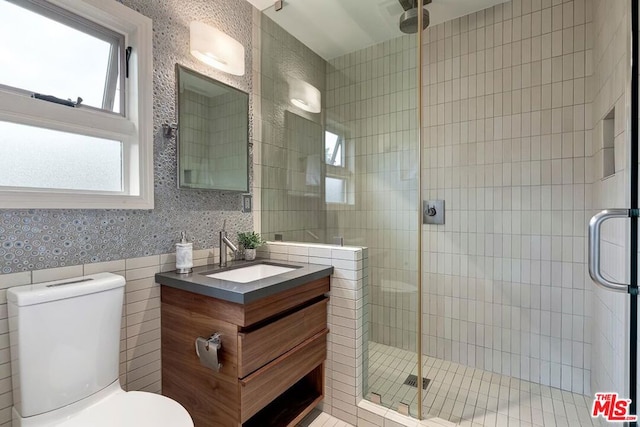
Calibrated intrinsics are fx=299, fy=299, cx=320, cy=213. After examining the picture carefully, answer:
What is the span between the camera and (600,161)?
167 centimetres

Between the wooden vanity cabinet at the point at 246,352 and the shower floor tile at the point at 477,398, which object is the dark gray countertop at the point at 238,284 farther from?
the shower floor tile at the point at 477,398

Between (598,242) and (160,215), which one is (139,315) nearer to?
(160,215)

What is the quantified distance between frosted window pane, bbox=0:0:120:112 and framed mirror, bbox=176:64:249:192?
33 centimetres

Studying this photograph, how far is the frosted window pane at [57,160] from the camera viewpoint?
1.16m

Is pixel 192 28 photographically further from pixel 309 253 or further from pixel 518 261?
pixel 518 261

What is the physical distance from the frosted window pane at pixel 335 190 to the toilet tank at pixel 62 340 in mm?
1317

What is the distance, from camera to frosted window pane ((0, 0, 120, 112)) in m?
1.18

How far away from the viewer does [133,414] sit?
1054 mm

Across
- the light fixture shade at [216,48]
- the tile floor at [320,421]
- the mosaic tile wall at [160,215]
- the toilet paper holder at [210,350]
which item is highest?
the light fixture shade at [216,48]

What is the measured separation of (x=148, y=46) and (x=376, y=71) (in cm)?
129

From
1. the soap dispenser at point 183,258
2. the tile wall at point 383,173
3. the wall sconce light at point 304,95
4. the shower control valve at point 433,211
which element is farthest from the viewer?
the shower control valve at point 433,211

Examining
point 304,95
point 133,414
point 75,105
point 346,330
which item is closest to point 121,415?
point 133,414

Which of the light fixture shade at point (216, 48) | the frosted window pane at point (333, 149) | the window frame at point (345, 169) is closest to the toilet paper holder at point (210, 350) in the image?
the window frame at point (345, 169)

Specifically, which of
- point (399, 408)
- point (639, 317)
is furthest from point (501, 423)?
point (639, 317)
